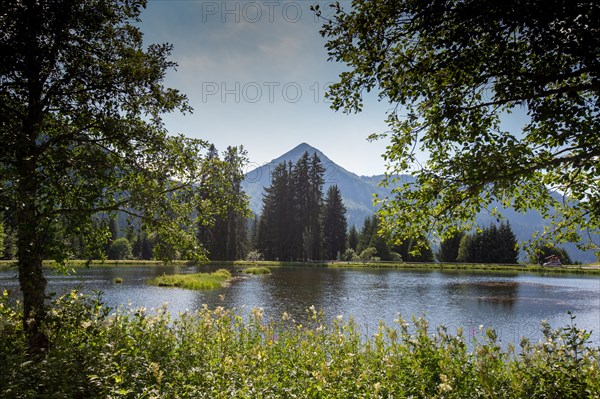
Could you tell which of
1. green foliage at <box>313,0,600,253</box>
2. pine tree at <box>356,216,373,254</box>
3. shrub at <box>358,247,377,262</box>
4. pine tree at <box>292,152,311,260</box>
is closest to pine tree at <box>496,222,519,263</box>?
pine tree at <box>356,216,373,254</box>

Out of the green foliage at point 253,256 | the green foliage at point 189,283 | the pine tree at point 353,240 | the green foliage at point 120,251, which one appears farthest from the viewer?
the pine tree at point 353,240

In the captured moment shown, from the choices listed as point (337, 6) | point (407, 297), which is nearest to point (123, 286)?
point (407, 297)

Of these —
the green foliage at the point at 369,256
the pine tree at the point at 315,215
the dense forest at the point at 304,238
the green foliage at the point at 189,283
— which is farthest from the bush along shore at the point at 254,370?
the green foliage at the point at 369,256

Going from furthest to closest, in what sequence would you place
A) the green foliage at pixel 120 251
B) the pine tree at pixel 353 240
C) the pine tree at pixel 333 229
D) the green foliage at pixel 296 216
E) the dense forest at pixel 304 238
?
the pine tree at pixel 353 240
the green foliage at pixel 120 251
the pine tree at pixel 333 229
the green foliage at pixel 296 216
the dense forest at pixel 304 238

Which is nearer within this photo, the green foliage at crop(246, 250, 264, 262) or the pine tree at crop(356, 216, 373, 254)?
the green foliage at crop(246, 250, 264, 262)

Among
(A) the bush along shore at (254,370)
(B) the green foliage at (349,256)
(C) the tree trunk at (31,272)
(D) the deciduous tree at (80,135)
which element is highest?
(D) the deciduous tree at (80,135)

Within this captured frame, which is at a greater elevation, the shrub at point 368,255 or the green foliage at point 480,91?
the green foliage at point 480,91

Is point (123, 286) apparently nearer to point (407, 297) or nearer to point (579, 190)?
point (407, 297)

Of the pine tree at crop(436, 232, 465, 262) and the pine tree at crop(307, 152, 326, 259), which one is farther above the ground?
the pine tree at crop(307, 152, 326, 259)

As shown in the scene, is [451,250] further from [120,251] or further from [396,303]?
[120,251]

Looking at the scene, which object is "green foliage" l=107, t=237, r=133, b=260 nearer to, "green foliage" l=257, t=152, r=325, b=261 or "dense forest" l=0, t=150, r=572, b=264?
"dense forest" l=0, t=150, r=572, b=264

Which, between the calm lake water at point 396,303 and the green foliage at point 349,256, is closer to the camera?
the calm lake water at point 396,303

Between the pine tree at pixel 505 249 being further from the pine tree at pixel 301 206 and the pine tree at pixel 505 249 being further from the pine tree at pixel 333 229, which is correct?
the pine tree at pixel 301 206

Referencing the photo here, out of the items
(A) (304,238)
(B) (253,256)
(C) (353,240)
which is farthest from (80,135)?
(C) (353,240)
